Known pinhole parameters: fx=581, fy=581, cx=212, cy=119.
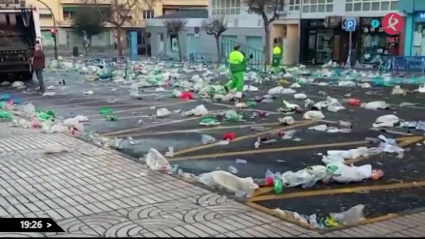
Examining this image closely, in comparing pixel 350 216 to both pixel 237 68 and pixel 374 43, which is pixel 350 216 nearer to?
pixel 237 68

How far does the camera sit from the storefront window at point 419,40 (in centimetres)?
2830

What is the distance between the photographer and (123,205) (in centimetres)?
588

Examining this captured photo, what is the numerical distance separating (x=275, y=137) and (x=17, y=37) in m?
15.7

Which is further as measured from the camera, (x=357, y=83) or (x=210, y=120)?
(x=357, y=83)

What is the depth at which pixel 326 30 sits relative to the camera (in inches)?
1358

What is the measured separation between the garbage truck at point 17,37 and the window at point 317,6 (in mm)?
17783

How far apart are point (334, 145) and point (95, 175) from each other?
4011 mm

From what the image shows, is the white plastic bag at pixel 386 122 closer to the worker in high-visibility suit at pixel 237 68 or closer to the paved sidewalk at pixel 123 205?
the paved sidewalk at pixel 123 205

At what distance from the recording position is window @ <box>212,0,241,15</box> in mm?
43172

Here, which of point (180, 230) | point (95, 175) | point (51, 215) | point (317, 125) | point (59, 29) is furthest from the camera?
point (59, 29)

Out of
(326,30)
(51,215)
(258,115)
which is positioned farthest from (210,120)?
(326,30)

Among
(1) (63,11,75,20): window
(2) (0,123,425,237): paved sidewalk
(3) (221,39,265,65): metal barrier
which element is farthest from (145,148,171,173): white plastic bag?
(1) (63,11,75,20): window

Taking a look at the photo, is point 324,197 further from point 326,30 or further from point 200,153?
point 326,30
